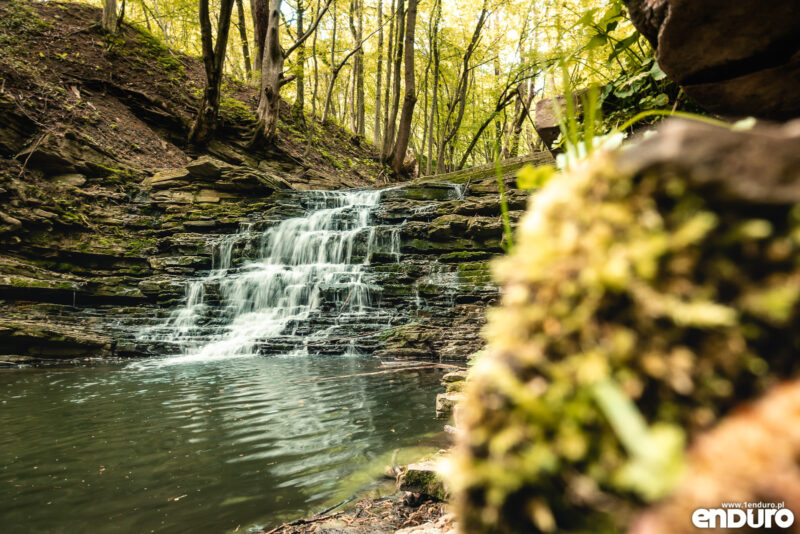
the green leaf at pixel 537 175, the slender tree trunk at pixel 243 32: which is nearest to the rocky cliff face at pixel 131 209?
the slender tree trunk at pixel 243 32

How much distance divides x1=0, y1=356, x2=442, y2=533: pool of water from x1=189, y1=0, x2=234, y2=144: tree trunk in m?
11.1

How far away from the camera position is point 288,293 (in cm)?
1070

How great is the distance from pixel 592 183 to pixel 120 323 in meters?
11.6

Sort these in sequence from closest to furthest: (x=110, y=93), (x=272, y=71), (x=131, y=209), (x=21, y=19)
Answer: (x=131, y=209), (x=21, y=19), (x=110, y=93), (x=272, y=71)

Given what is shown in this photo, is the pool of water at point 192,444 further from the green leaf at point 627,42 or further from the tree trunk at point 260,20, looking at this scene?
the tree trunk at point 260,20

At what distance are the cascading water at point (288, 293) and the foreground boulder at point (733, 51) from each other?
7.82 meters

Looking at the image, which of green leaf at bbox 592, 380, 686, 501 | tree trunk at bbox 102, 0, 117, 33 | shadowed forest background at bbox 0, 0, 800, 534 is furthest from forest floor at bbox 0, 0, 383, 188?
green leaf at bbox 592, 380, 686, 501

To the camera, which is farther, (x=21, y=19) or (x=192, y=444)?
(x=21, y=19)

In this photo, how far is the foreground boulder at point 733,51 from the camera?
6.35 ft

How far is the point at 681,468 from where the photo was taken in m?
0.41

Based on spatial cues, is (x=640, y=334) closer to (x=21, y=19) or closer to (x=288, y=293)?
(x=288, y=293)

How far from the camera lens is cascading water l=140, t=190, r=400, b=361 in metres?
9.30

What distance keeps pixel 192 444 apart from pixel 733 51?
4.86 m

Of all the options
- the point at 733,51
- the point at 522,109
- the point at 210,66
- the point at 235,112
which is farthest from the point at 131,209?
the point at 522,109
